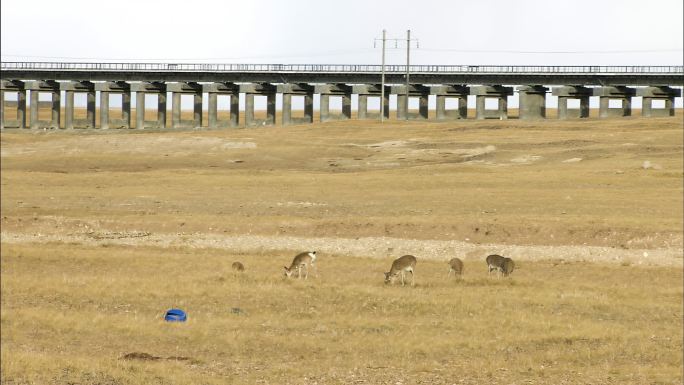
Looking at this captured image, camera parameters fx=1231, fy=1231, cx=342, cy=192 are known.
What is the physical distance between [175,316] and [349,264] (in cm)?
969

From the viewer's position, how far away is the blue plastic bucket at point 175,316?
25969 mm

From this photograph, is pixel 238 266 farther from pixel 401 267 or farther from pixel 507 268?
pixel 507 268

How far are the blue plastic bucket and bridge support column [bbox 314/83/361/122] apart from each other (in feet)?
251

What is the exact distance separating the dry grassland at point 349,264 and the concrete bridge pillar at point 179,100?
34443 mm

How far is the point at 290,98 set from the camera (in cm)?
10394

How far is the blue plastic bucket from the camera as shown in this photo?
25969 millimetres

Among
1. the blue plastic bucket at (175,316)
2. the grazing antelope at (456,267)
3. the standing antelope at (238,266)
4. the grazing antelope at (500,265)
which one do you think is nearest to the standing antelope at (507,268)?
the grazing antelope at (500,265)

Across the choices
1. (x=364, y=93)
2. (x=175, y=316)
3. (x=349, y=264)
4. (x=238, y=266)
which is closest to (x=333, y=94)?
(x=364, y=93)

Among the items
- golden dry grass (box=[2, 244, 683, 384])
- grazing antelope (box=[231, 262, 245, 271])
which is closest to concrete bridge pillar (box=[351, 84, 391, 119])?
golden dry grass (box=[2, 244, 683, 384])

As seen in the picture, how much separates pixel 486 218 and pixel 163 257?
1218cm

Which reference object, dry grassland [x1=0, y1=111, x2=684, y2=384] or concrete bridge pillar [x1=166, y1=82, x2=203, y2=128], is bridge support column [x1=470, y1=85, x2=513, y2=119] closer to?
concrete bridge pillar [x1=166, y1=82, x2=203, y2=128]

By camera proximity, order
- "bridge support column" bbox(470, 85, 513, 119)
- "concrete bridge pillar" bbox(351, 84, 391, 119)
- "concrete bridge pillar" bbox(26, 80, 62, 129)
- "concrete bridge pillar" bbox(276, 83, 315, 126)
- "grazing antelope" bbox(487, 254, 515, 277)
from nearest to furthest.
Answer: "grazing antelope" bbox(487, 254, 515, 277), "bridge support column" bbox(470, 85, 513, 119), "concrete bridge pillar" bbox(351, 84, 391, 119), "concrete bridge pillar" bbox(276, 83, 315, 126), "concrete bridge pillar" bbox(26, 80, 62, 129)

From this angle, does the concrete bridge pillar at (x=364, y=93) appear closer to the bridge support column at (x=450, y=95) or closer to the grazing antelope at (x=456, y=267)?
the bridge support column at (x=450, y=95)

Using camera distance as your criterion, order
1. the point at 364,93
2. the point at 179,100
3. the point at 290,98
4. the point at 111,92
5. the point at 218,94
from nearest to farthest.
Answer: the point at 364,93 → the point at 290,98 → the point at 179,100 → the point at 218,94 → the point at 111,92
